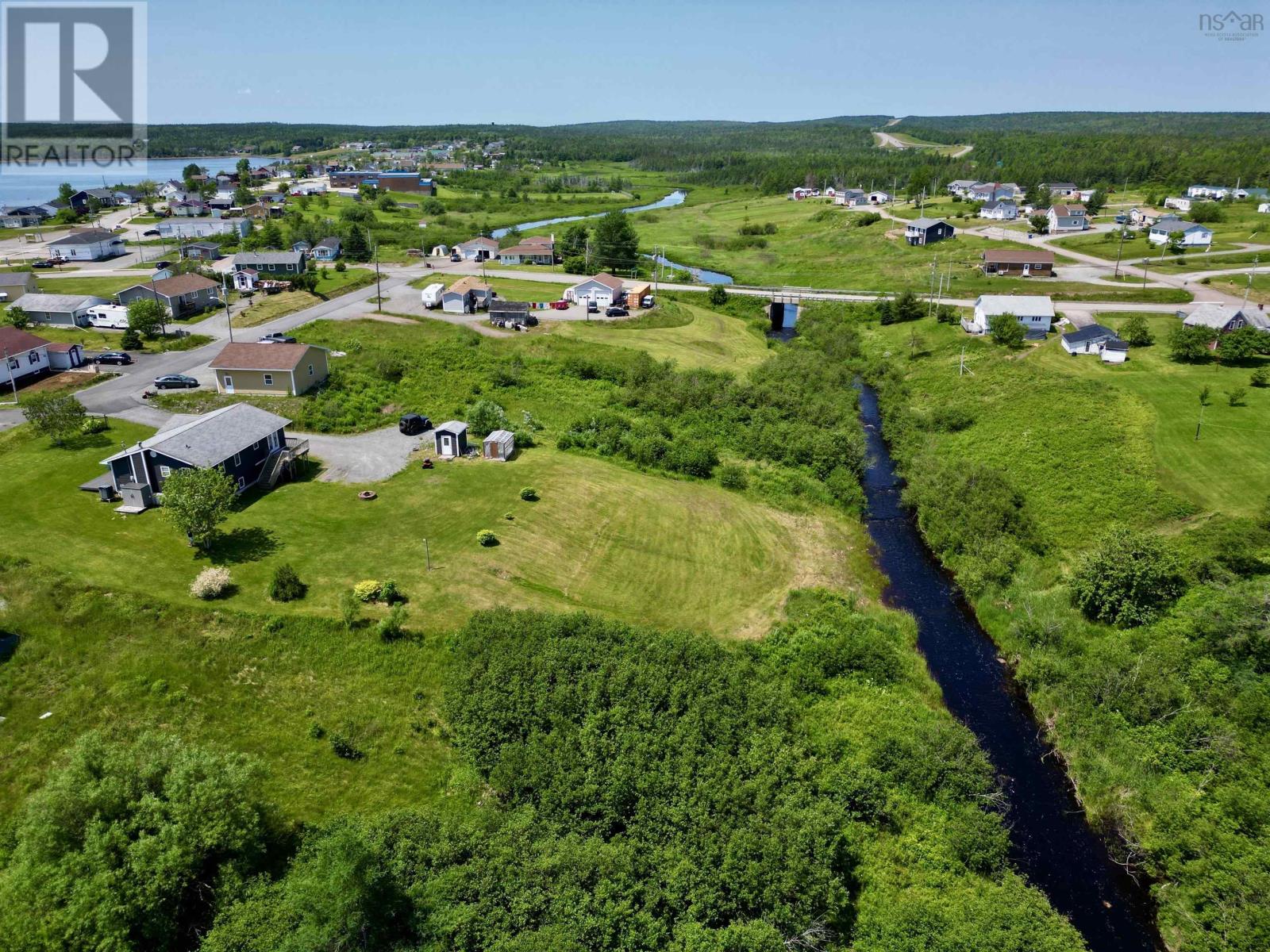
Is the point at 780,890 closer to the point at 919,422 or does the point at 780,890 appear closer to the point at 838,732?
the point at 838,732

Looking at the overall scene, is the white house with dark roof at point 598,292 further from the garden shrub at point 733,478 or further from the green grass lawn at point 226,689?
the green grass lawn at point 226,689

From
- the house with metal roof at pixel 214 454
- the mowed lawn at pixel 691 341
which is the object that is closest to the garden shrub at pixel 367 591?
the house with metal roof at pixel 214 454

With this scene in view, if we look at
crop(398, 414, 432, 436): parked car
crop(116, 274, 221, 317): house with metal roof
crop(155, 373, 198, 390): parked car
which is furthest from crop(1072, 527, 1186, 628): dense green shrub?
crop(116, 274, 221, 317): house with metal roof

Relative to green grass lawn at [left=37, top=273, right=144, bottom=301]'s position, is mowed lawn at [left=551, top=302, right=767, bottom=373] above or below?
below

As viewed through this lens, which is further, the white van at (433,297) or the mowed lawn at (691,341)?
the white van at (433,297)

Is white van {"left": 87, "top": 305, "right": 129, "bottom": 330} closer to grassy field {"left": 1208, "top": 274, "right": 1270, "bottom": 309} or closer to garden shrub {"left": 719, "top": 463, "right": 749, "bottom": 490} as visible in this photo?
garden shrub {"left": 719, "top": 463, "right": 749, "bottom": 490}

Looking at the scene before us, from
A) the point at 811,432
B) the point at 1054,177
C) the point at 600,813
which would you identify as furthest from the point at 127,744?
the point at 1054,177

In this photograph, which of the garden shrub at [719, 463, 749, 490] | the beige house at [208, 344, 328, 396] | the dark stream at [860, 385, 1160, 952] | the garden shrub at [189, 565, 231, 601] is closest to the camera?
the dark stream at [860, 385, 1160, 952]
